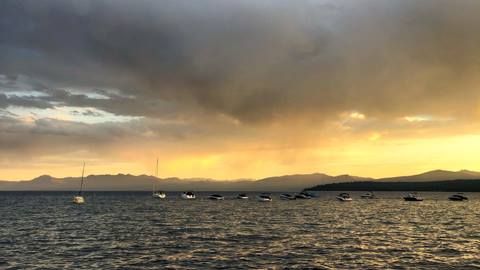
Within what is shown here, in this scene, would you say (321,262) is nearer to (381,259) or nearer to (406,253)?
(381,259)

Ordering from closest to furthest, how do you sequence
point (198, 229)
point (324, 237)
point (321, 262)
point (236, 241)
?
1. point (321, 262)
2. point (236, 241)
3. point (324, 237)
4. point (198, 229)

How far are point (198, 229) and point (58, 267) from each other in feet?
105

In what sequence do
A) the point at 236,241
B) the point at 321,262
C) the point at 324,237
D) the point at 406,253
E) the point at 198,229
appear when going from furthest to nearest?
the point at 198,229
the point at 324,237
the point at 236,241
the point at 406,253
the point at 321,262

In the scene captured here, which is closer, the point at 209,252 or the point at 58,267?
the point at 58,267

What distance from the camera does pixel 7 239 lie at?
2277 inches

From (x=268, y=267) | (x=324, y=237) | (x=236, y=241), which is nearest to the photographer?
(x=268, y=267)

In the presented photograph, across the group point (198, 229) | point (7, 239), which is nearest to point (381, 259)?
point (198, 229)

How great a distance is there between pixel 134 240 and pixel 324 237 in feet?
78.1

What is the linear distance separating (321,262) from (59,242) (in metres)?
31.9

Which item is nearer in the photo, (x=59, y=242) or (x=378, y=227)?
(x=59, y=242)

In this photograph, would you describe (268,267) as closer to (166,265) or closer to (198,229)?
(166,265)

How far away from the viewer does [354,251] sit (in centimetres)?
4619

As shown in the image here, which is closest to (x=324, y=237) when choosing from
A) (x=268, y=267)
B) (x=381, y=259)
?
Result: (x=381, y=259)

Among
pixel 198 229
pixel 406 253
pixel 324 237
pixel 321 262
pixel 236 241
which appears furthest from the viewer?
pixel 198 229
